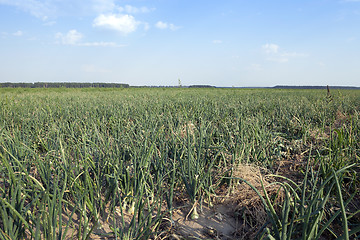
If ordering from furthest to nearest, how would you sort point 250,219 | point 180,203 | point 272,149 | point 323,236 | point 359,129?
point 359,129, point 272,149, point 180,203, point 250,219, point 323,236

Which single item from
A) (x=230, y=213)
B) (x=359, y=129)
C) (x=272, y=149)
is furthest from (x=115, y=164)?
(x=359, y=129)

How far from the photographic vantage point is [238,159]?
2.03 meters

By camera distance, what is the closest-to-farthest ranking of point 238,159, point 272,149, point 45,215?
1. point 45,215
2. point 238,159
3. point 272,149

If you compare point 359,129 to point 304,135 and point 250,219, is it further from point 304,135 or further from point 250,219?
point 250,219

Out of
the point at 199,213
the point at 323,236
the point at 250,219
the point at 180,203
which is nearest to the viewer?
the point at 323,236

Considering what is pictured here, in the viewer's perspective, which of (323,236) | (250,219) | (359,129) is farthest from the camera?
(359,129)

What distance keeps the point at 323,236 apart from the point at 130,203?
1.28 m

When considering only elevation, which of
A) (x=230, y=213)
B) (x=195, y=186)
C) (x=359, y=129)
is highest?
(x=359, y=129)

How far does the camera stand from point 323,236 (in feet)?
4.64

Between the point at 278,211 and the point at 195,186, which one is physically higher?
the point at 195,186

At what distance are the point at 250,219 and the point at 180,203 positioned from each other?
534 millimetres

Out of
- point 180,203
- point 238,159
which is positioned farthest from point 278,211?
point 180,203

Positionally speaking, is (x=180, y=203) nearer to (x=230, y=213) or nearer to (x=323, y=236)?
(x=230, y=213)

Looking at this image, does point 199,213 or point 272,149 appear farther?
point 272,149
